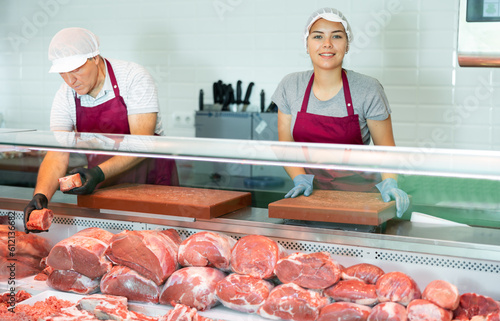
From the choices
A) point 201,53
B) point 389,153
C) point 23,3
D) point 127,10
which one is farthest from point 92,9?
point 389,153

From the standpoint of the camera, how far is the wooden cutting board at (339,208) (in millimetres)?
1703

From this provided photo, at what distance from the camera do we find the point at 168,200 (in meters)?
1.98

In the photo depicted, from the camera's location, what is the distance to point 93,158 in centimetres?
198

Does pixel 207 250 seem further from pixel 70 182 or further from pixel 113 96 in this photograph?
pixel 113 96

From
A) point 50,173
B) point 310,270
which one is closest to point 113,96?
point 50,173

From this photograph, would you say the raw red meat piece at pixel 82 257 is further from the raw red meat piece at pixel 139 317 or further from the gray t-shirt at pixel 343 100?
the gray t-shirt at pixel 343 100

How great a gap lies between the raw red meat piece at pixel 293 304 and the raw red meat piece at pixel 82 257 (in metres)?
0.60

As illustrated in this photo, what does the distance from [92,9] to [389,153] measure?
4.44 m

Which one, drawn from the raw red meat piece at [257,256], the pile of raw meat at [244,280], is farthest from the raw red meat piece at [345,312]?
the raw red meat piece at [257,256]

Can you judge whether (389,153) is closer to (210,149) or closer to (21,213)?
(210,149)

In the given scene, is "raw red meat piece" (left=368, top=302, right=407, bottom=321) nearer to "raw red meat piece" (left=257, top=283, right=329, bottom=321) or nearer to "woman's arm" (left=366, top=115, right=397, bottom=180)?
"raw red meat piece" (left=257, top=283, right=329, bottom=321)

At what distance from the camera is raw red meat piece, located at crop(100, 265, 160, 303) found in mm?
1827

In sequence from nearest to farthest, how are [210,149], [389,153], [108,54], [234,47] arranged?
[389,153]
[210,149]
[234,47]
[108,54]

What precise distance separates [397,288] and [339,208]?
29cm
